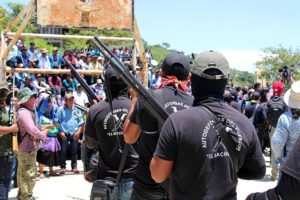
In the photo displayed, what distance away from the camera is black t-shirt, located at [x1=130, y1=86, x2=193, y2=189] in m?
3.40

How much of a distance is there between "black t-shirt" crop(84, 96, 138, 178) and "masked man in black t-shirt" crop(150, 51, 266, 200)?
1381 mm

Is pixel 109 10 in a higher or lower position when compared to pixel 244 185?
higher

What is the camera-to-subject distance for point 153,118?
339 centimetres

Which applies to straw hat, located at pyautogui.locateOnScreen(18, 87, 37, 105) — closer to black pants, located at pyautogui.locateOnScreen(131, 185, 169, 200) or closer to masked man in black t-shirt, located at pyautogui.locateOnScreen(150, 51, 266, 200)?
black pants, located at pyautogui.locateOnScreen(131, 185, 169, 200)

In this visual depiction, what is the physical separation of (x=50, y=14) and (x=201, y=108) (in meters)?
9.88

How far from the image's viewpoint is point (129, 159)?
414 cm

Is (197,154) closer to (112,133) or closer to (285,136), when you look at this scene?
(112,133)

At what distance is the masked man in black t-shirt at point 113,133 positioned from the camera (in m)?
4.10

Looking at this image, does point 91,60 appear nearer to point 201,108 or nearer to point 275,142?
point 275,142

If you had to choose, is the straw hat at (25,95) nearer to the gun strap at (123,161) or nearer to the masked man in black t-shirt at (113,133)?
the masked man in black t-shirt at (113,133)

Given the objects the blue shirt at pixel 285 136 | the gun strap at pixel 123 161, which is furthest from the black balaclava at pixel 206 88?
the blue shirt at pixel 285 136

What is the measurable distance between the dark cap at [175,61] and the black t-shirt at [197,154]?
818mm

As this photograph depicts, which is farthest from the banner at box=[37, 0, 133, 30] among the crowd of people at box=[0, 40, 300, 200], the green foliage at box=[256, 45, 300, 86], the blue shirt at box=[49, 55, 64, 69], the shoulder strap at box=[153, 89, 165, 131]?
the green foliage at box=[256, 45, 300, 86]

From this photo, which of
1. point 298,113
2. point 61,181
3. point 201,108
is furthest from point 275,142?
point 61,181
